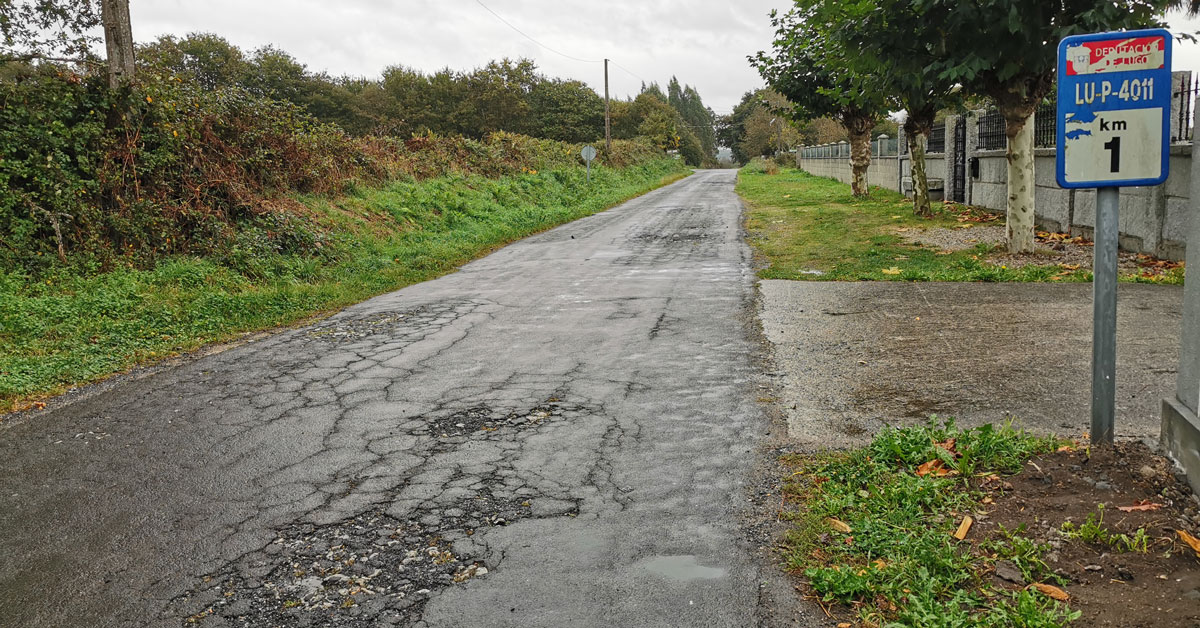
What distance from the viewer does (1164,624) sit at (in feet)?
8.52

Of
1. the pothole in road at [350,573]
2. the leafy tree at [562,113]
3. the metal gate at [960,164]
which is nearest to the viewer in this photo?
the pothole in road at [350,573]

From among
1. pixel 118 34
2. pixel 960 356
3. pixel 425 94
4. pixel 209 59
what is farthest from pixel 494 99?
pixel 960 356

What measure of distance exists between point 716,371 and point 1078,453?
8.92ft

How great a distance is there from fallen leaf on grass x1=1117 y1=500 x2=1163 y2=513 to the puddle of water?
1.67 meters

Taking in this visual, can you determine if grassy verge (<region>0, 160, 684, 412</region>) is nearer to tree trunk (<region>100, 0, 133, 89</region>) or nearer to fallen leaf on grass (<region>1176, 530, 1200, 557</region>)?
tree trunk (<region>100, 0, 133, 89</region>)

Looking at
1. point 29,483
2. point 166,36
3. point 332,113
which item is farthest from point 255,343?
point 332,113

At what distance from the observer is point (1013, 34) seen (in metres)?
9.76

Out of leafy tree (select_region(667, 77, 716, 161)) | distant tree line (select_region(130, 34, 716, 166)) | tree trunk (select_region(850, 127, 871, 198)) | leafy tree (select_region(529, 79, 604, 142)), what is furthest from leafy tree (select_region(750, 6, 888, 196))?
leafy tree (select_region(667, 77, 716, 161))

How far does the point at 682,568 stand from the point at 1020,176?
33.3ft

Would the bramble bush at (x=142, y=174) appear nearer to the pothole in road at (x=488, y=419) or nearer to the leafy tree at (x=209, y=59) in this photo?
the pothole in road at (x=488, y=419)

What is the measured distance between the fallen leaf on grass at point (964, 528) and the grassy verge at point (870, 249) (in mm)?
7309

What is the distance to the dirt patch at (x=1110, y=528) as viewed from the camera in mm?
2736

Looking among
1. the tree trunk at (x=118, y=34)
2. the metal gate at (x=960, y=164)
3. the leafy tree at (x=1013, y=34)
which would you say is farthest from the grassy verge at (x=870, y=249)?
the tree trunk at (x=118, y=34)

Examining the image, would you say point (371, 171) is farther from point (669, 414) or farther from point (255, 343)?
point (669, 414)
